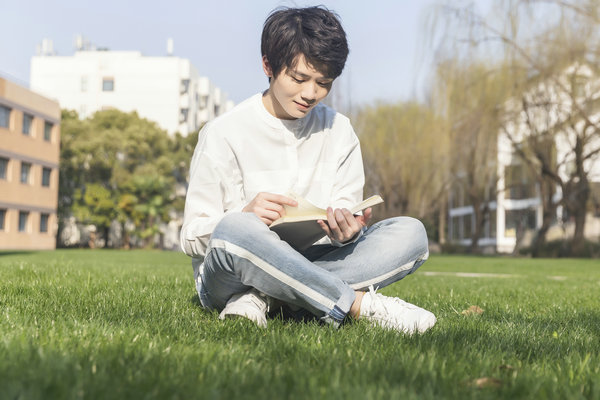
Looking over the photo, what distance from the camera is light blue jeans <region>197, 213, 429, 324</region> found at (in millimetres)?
2846

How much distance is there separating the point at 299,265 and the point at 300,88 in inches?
36.2

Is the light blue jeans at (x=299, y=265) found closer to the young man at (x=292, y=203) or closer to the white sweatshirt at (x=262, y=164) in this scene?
the young man at (x=292, y=203)

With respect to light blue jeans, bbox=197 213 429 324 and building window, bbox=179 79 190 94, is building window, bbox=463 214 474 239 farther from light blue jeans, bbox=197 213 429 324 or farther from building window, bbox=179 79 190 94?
light blue jeans, bbox=197 213 429 324

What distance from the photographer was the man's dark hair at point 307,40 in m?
3.21

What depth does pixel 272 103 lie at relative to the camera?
3496 mm

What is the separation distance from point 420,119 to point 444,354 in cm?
2837

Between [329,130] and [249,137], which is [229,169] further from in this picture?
[329,130]

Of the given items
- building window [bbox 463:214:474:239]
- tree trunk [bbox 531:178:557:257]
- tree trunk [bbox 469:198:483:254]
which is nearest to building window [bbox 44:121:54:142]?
tree trunk [bbox 469:198:483:254]

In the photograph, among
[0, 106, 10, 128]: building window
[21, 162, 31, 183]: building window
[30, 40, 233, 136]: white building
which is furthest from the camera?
[30, 40, 233, 136]: white building

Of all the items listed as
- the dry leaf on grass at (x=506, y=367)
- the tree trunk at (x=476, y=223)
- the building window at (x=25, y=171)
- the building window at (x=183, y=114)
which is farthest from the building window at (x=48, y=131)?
the dry leaf on grass at (x=506, y=367)

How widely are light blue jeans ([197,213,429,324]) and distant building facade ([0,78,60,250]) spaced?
4104 cm

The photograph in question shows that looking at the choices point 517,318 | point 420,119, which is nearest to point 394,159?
point 420,119

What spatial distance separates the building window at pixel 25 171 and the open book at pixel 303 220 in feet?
143

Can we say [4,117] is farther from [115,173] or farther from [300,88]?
[300,88]
